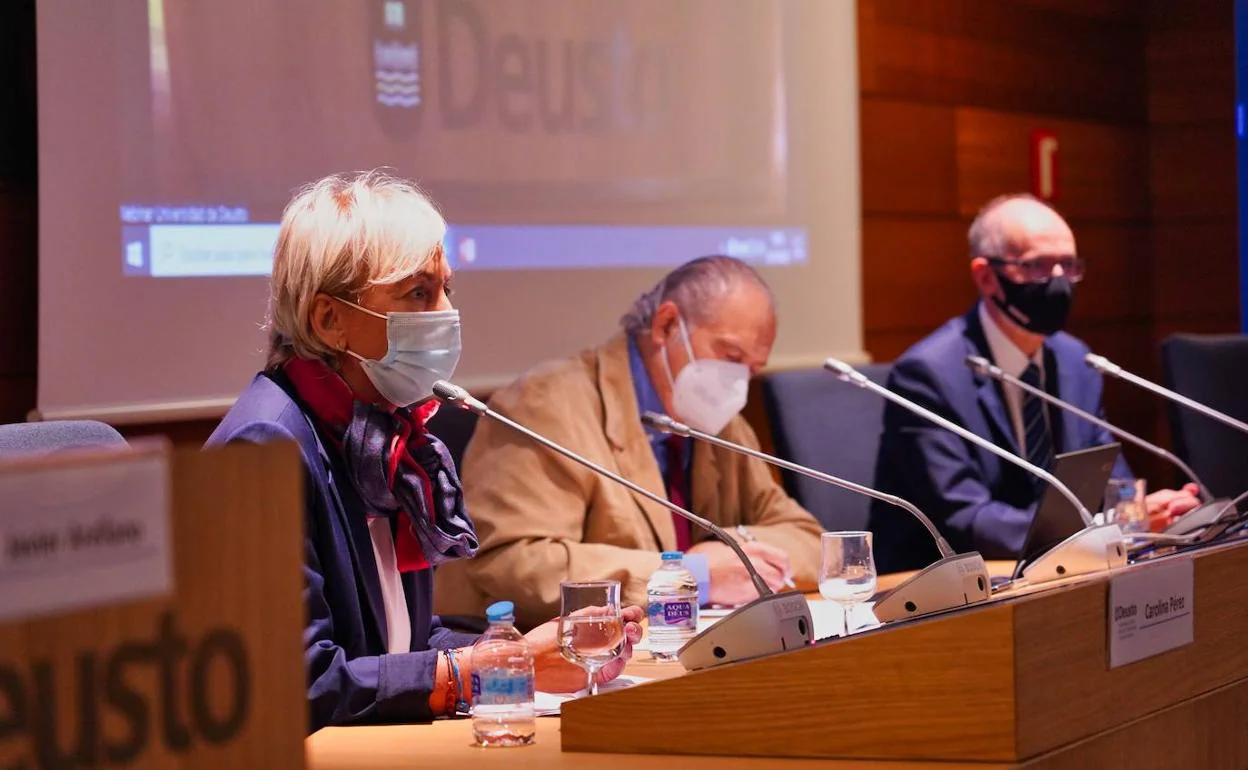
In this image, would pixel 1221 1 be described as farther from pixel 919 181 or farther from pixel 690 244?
pixel 690 244

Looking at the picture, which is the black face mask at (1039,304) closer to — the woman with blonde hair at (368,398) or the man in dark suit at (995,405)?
the man in dark suit at (995,405)

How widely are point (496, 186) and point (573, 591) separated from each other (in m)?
2.12

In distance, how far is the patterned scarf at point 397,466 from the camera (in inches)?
89.4

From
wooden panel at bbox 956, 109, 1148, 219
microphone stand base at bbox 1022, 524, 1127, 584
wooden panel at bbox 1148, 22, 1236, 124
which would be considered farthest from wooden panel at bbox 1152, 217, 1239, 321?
microphone stand base at bbox 1022, 524, 1127, 584

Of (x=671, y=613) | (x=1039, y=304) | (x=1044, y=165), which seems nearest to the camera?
(x=671, y=613)

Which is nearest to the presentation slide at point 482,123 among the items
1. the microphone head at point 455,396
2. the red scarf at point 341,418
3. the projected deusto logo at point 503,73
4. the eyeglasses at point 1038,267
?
the projected deusto logo at point 503,73

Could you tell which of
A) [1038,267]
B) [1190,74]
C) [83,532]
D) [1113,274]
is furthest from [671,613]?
[1190,74]

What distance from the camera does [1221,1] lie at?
6352 mm

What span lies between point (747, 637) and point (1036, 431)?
226 cm

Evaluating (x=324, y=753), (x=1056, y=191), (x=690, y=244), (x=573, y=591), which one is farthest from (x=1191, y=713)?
(x=1056, y=191)

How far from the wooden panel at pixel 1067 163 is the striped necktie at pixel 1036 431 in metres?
1.94

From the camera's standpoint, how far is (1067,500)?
2.76 meters

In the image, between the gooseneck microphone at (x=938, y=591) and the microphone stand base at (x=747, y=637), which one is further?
the gooseneck microphone at (x=938, y=591)

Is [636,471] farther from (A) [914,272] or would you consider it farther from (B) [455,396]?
(A) [914,272]
